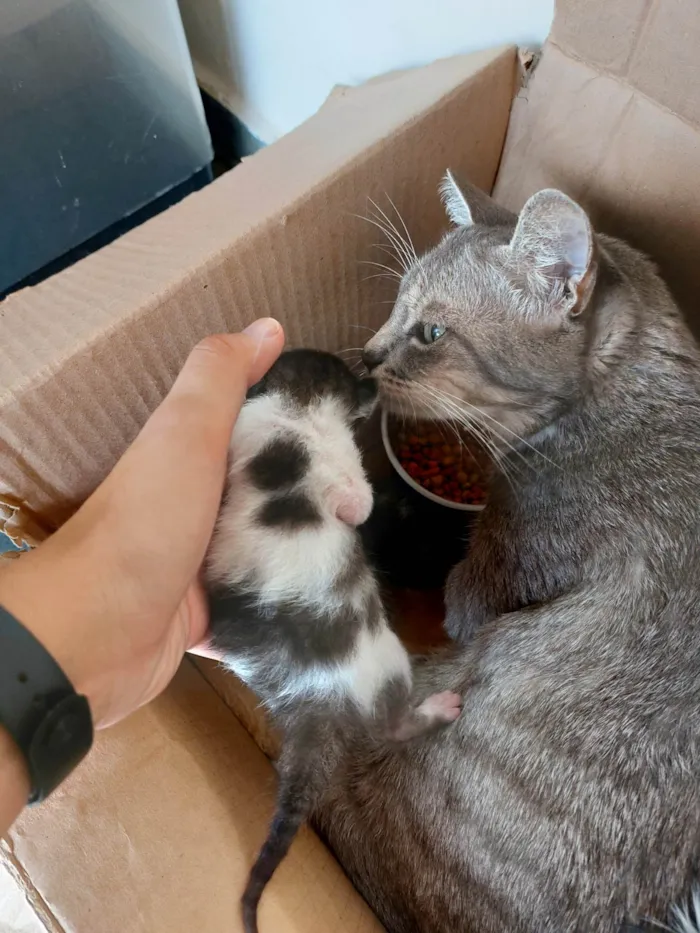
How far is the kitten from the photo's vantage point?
105cm

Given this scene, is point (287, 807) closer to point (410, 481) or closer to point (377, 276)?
point (410, 481)

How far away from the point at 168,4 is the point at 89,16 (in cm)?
20

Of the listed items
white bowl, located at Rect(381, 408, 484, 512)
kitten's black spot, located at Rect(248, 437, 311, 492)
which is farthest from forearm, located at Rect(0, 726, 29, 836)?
white bowl, located at Rect(381, 408, 484, 512)

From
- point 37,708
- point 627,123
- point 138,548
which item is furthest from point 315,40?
point 37,708

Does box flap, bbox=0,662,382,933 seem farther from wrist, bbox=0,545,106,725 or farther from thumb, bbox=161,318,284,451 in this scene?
thumb, bbox=161,318,284,451

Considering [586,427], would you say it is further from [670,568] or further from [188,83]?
[188,83]

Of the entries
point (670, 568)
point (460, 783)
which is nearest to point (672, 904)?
point (460, 783)

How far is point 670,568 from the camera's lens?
102cm

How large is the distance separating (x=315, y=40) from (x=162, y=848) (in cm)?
156

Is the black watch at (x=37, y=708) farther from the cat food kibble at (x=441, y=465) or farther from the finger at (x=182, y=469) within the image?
the cat food kibble at (x=441, y=465)

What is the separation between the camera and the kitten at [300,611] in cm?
105

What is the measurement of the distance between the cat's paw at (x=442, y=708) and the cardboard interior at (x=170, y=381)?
285 mm

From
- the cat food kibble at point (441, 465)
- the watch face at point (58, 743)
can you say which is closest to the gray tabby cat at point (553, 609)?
the cat food kibble at point (441, 465)

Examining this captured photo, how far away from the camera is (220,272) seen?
1.06 m
